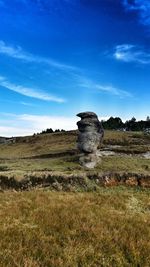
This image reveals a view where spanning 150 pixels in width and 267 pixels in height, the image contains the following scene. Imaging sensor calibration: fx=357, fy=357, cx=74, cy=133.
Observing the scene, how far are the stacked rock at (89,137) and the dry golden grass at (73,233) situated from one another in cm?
1796

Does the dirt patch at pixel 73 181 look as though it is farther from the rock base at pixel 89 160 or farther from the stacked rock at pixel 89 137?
the stacked rock at pixel 89 137

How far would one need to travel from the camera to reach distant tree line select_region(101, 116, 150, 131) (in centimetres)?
14048

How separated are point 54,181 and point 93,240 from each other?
1524 cm

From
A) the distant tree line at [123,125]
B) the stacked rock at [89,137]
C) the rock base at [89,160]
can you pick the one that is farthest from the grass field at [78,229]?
the distant tree line at [123,125]

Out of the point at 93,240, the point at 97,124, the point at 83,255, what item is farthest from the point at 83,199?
the point at 97,124

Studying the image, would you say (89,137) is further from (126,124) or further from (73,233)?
(126,124)

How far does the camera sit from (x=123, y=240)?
10914mm

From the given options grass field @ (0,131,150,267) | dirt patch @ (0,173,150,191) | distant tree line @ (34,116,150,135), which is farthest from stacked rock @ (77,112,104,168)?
distant tree line @ (34,116,150,135)

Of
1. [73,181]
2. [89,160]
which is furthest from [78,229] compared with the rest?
[89,160]

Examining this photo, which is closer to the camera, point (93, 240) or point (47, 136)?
point (93, 240)

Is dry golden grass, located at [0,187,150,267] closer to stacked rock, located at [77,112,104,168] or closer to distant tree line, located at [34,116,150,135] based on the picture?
stacked rock, located at [77,112,104,168]

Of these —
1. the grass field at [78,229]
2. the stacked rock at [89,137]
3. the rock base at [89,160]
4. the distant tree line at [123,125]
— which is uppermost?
the distant tree line at [123,125]

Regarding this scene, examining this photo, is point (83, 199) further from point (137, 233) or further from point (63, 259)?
point (63, 259)

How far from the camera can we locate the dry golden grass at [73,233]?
954 centimetres
